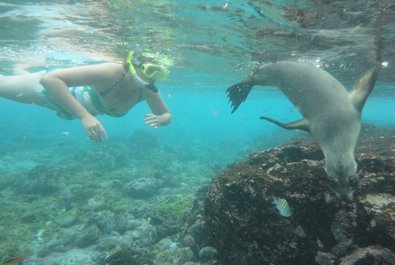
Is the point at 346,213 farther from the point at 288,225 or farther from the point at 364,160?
the point at 364,160

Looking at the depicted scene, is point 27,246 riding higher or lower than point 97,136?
lower

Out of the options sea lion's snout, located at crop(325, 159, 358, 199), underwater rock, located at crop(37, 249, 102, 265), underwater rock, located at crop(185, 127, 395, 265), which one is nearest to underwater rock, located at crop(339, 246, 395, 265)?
underwater rock, located at crop(185, 127, 395, 265)

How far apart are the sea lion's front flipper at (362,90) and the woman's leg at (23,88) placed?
27.6ft

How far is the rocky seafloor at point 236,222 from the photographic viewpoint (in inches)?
182

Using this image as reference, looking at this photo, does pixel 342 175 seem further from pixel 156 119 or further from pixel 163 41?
pixel 163 41

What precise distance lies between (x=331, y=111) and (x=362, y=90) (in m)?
0.78

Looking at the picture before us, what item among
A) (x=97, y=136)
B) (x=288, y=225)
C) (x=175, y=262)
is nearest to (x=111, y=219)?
(x=175, y=262)

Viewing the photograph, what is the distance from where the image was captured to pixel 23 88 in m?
9.64

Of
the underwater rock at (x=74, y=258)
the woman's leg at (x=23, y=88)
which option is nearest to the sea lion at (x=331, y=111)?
the underwater rock at (x=74, y=258)

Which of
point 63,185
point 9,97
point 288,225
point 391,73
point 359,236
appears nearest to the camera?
point 359,236

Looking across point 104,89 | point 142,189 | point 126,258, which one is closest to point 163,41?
point 142,189

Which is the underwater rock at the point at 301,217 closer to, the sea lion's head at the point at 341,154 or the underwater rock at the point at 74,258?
the sea lion's head at the point at 341,154

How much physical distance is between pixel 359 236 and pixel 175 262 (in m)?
4.32

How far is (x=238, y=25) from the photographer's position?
12.6 meters
